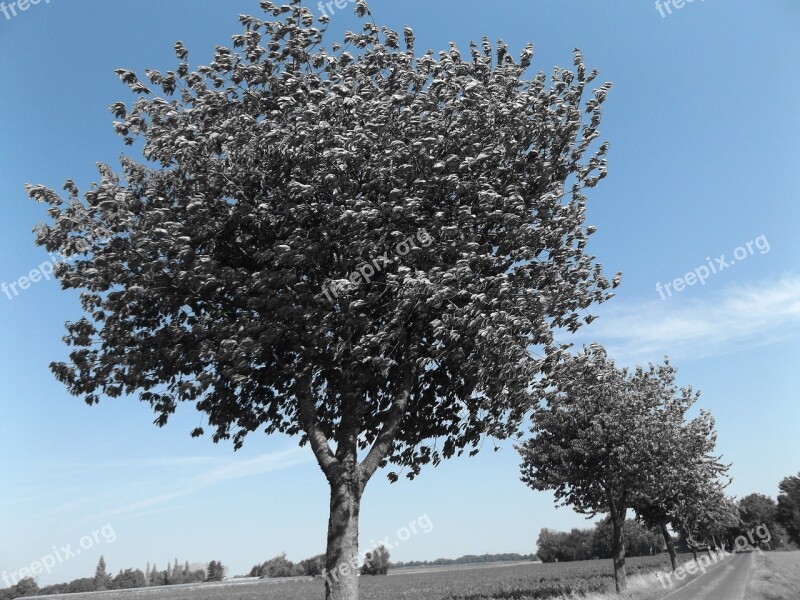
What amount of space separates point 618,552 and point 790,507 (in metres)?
110

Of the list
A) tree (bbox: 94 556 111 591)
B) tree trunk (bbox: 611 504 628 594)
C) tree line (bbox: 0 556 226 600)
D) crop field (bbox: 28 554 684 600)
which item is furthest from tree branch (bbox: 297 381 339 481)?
tree (bbox: 94 556 111 591)

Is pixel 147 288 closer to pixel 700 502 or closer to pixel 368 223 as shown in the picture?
pixel 368 223

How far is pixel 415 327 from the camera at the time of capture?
13.5 m

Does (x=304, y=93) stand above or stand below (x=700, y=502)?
above

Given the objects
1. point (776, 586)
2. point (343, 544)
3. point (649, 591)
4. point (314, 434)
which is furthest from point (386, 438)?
point (776, 586)

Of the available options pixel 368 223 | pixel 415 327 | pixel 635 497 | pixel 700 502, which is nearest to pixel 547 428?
pixel 635 497

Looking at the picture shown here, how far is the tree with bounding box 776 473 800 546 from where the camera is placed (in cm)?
10906

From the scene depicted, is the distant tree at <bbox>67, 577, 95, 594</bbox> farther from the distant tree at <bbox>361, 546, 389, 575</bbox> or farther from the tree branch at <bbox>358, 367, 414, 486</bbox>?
the tree branch at <bbox>358, 367, 414, 486</bbox>

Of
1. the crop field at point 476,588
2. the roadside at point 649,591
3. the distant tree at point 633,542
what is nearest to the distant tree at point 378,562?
the crop field at point 476,588

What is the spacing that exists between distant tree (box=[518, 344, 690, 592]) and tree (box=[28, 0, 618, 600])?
2211cm

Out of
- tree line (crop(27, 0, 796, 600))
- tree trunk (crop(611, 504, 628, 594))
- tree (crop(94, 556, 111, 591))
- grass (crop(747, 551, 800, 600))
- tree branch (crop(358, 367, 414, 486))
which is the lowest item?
tree (crop(94, 556, 111, 591))

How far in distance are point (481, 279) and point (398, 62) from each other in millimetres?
6197

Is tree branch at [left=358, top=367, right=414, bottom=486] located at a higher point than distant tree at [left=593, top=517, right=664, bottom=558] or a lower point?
higher

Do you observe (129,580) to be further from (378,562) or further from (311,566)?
(378,562)
